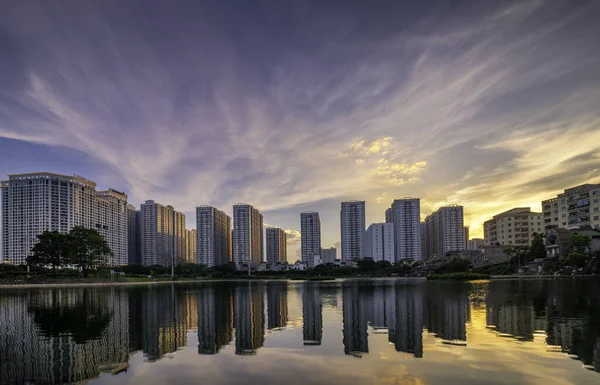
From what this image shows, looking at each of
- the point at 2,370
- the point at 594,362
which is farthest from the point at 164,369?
the point at 594,362

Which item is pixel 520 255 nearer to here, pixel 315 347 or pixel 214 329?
pixel 214 329

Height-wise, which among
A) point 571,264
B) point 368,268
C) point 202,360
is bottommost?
point 368,268

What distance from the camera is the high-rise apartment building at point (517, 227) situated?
458 feet

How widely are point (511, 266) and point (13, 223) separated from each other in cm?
15281

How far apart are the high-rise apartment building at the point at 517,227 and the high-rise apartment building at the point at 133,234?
15695cm

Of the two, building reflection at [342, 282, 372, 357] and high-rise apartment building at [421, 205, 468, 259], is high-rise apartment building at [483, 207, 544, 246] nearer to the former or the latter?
high-rise apartment building at [421, 205, 468, 259]

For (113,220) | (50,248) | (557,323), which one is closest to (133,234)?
(113,220)

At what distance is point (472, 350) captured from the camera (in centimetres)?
1591

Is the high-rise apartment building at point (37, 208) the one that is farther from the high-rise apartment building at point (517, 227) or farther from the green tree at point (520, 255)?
the high-rise apartment building at point (517, 227)

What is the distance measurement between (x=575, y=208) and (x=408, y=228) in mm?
88704

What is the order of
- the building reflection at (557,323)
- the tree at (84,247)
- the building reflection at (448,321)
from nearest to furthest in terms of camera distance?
1. the building reflection at (557,323)
2. the building reflection at (448,321)
3. the tree at (84,247)

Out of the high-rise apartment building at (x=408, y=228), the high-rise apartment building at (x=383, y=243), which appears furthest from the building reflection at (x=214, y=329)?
the high-rise apartment building at (x=383, y=243)

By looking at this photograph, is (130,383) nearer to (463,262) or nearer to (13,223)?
(463,262)

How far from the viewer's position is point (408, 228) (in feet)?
620
